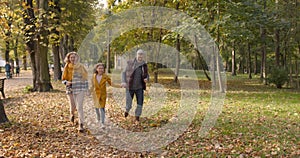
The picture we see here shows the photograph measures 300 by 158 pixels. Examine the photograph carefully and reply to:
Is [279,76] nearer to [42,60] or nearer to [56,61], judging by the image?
[42,60]

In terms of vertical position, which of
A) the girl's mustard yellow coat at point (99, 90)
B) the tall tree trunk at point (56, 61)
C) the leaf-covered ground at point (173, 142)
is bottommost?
the leaf-covered ground at point (173, 142)

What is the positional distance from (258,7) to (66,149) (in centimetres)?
1432

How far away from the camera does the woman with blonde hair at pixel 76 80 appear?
6.78 m

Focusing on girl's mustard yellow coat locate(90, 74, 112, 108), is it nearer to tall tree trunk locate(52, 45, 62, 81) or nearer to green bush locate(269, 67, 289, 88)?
green bush locate(269, 67, 289, 88)

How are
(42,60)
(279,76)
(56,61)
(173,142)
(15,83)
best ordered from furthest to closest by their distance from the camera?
(56,61) → (15,83) → (279,76) → (42,60) → (173,142)

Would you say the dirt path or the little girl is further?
the dirt path

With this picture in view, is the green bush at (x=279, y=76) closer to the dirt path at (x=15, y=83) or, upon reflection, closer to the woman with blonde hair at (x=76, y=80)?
the woman with blonde hair at (x=76, y=80)

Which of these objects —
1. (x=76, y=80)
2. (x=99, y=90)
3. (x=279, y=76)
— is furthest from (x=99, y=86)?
(x=279, y=76)

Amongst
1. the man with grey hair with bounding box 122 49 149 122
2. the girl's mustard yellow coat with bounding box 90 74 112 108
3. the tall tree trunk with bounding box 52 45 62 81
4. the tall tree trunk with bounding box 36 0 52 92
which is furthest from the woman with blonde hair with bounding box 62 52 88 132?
the tall tree trunk with bounding box 52 45 62 81

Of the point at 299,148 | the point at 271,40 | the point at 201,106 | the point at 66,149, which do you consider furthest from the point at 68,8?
the point at 271,40

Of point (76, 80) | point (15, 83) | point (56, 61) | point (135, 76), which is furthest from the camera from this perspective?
point (56, 61)

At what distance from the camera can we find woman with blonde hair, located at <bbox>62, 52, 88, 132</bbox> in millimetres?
6776

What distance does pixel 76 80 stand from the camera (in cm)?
689

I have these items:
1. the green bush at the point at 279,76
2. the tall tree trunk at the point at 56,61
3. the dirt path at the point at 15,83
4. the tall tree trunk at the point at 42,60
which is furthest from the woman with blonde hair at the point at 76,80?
the tall tree trunk at the point at 56,61
